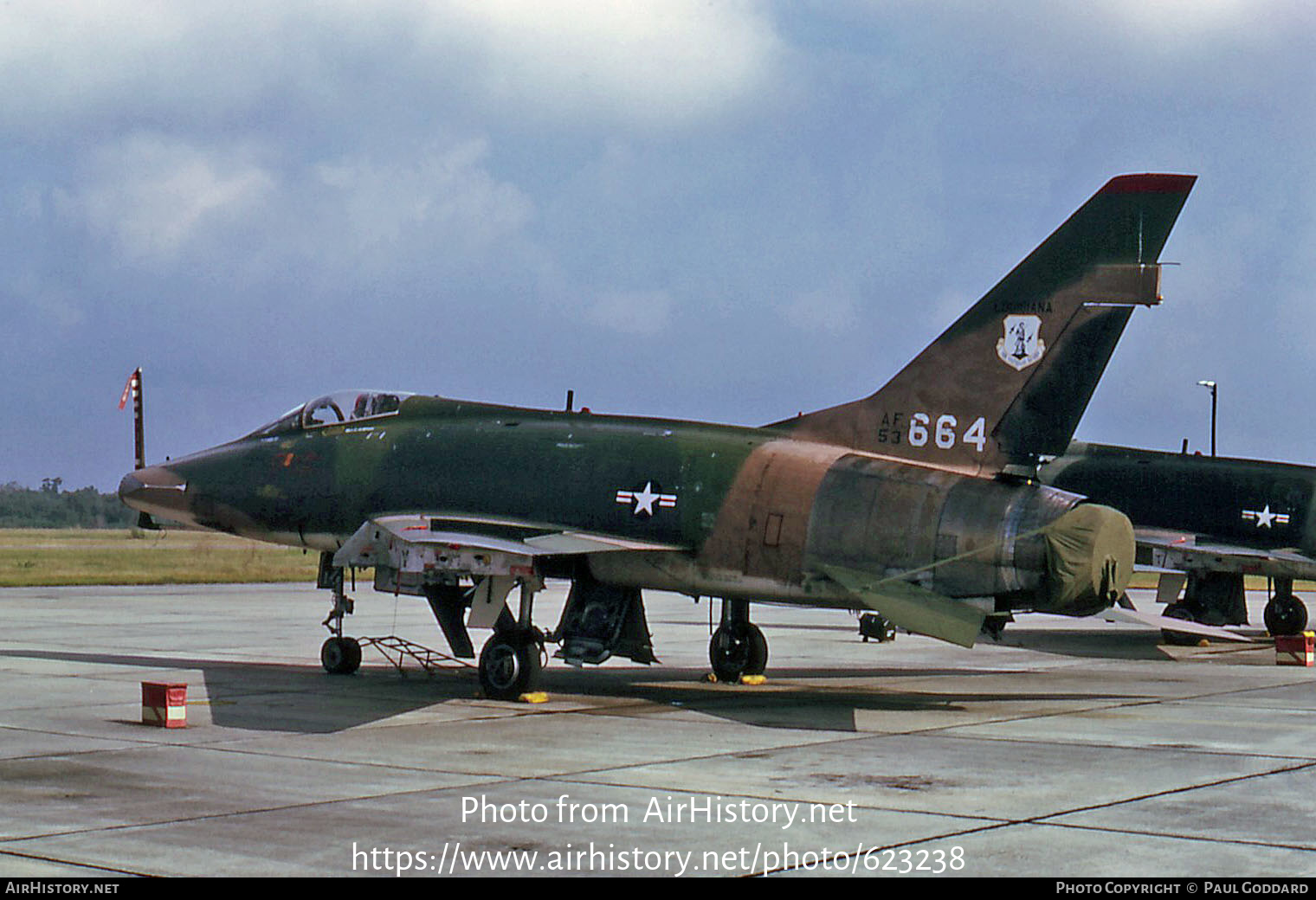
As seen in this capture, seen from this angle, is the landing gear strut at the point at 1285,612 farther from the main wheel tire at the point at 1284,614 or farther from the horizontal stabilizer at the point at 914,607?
the horizontal stabilizer at the point at 914,607

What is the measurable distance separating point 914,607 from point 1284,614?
18758mm

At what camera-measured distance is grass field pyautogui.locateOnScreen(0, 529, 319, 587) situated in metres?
49.2

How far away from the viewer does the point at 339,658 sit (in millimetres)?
21109

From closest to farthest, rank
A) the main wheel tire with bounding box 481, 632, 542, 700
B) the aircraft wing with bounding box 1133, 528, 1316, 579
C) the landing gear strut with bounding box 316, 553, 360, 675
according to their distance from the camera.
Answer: the main wheel tire with bounding box 481, 632, 542, 700 < the landing gear strut with bounding box 316, 553, 360, 675 < the aircraft wing with bounding box 1133, 528, 1316, 579

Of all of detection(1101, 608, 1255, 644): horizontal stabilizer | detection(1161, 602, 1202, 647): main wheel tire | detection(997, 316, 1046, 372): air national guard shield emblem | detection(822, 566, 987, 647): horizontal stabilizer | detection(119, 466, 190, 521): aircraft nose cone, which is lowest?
detection(1161, 602, 1202, 647): main wheel tire

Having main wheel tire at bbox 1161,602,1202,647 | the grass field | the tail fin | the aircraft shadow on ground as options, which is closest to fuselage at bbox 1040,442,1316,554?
main wheel tire at bbox 1161,602,1202,647

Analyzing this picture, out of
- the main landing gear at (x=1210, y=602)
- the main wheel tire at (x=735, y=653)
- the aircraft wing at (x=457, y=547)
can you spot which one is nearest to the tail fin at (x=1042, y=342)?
the aircraft wing at (x=457, y=547)

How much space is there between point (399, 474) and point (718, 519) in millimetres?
4390

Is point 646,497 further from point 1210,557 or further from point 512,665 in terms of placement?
point 1210,557

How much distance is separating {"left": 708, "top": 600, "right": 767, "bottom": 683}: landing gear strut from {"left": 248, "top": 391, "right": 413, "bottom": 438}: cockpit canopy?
5153 mm

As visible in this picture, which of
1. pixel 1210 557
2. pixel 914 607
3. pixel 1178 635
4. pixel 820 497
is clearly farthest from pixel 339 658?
pixel 1178 635

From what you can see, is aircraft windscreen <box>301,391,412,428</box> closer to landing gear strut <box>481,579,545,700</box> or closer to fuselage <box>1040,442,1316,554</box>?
landing gear strut <box>481,579,545,700</box>
